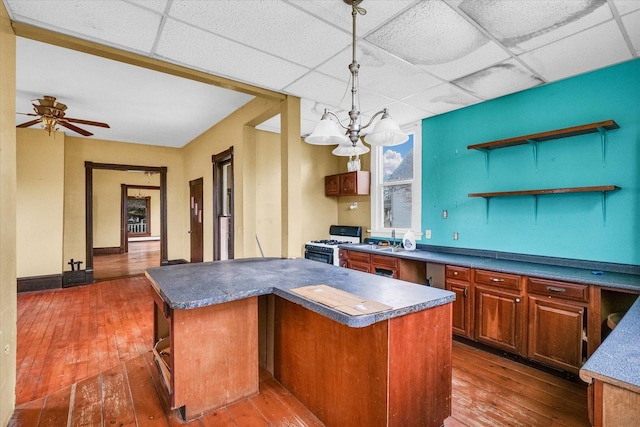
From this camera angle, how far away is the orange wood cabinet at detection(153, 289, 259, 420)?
1.96 meters

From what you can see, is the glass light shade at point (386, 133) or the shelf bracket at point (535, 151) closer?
the glass light shade at point (386, 133)

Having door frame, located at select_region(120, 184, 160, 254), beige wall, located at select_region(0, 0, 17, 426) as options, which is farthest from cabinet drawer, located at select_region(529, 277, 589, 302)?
door frame, located at select_region(120, 184, 160, 254)

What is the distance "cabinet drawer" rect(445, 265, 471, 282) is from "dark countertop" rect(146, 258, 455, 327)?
143 centimetres

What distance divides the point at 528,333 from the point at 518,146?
195 centimetres

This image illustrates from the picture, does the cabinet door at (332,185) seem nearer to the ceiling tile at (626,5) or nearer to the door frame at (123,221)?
the ceiling tile at (626,5)

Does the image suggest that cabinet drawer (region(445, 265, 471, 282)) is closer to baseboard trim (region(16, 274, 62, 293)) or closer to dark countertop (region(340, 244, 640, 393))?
dark countertop (region(340, 244, 640, 393))

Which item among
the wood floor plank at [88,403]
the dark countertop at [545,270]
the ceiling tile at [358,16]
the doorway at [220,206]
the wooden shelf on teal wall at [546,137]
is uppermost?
the ceiling tile at [358,16]

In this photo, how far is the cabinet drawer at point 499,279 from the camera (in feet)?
9.27

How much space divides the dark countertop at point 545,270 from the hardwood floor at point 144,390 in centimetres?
86

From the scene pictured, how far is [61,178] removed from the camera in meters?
5.68

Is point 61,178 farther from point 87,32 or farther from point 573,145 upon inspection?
point 573,145

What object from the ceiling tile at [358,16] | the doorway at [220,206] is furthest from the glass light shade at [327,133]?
the doorway at [220,206]

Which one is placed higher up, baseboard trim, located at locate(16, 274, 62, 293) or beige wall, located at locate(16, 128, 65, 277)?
beige wall, located at locate(16, 128, 65, 277)

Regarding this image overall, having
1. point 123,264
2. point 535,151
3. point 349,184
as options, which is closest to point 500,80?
point 535,151
